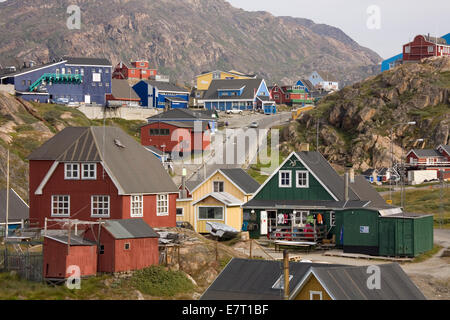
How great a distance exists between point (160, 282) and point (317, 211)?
784 inches

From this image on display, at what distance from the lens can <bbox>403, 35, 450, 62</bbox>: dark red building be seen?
454ft

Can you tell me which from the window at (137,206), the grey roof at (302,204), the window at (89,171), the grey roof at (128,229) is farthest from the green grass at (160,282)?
the grey roof at (302,204)

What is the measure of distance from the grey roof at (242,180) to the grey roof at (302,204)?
368 centimetres

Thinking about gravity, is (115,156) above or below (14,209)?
above

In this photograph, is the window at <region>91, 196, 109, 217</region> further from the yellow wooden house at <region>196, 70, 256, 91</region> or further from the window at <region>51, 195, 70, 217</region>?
the yellow wooden house at <region>196, 70, 256, 91</region>

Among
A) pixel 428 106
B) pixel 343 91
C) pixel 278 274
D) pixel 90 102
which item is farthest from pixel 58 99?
pixel 278 274

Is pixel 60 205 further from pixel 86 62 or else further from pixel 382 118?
pixel 86 62

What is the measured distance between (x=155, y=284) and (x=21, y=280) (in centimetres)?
691

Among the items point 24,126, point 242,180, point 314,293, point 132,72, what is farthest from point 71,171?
point 132,72

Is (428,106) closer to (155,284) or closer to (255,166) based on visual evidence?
(255,166)

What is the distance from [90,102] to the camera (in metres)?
130

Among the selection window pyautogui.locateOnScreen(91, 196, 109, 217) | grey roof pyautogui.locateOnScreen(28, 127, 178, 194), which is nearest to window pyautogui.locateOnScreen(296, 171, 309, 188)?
grey roof pyautogui.locateOnScreen(28, 127, 178, 194)

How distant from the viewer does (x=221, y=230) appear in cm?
5644

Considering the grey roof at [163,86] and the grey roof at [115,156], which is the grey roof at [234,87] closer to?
the grey roof at [163,86]
